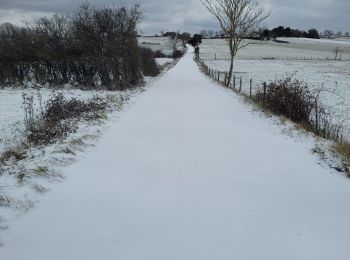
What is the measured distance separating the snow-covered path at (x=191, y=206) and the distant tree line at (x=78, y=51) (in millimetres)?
15374

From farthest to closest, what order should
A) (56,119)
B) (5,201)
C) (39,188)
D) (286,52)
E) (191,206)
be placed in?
(286,52) < (56,119) < (39,188) < (191,206) < (5,201)

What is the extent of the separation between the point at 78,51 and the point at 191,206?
20.9 meters

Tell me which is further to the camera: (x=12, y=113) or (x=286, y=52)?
(x=286, y=52)

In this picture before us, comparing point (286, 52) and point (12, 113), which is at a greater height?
point (286, 52)

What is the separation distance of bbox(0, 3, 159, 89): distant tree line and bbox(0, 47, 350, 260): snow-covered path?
50.4 ft

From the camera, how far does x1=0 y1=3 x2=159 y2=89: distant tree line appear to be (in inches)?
961

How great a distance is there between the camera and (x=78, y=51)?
985 inches

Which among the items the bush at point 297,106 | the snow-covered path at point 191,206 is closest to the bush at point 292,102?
the bush at point 297,106

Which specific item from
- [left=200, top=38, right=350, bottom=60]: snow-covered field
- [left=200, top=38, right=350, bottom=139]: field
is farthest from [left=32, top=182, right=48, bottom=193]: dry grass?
[left=200, top=38, right=350, bottom=60]: snow-covered field

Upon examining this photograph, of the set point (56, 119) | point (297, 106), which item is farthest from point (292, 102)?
point (56, 119)

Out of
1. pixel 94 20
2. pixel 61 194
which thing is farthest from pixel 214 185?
pixel 94 20

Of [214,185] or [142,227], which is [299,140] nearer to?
[214,185]

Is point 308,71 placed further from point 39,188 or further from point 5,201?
point 5,201

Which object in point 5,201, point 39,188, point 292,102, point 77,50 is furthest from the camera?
point 77,50
